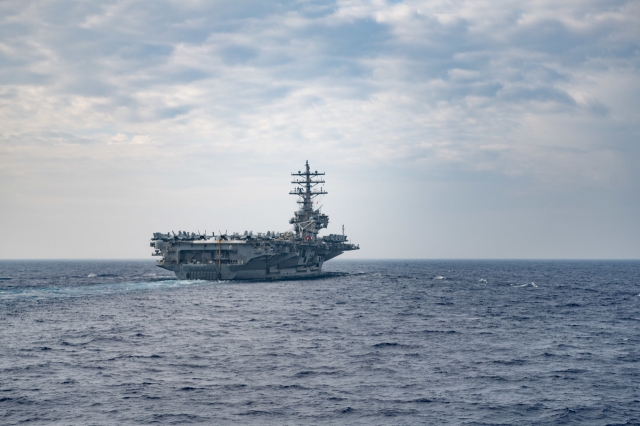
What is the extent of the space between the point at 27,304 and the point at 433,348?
131 feet

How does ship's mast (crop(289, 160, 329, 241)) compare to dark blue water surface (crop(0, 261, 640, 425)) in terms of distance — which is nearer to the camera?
dark blue water surface (crop(0, 261, 640, 425))

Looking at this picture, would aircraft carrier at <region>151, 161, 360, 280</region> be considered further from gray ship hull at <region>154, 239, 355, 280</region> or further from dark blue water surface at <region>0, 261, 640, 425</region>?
dark blue water surface at <region>0, 261, 640, 425</region>

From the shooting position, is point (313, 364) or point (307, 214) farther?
point (307, 214)

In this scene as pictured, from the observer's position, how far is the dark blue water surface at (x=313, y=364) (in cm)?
2244

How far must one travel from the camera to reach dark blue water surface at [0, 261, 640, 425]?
73.6 ft

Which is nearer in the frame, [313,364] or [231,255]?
[313,364]

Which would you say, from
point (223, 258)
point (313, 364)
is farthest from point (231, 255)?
point (313, 364)

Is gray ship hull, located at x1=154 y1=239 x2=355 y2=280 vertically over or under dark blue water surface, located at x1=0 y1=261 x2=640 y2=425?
over

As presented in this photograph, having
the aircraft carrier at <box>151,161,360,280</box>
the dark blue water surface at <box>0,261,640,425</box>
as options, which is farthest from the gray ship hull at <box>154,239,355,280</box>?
the dark blue water surface at <box>0,261,640,425</box>

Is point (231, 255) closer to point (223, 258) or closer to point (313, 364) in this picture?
point (223, 258)

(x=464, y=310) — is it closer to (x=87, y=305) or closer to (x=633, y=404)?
(x=633, y=404)

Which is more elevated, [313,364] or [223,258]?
[223,258]

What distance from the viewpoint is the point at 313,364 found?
1192 inches

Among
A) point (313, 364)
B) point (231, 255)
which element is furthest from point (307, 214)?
point (313, 364)
